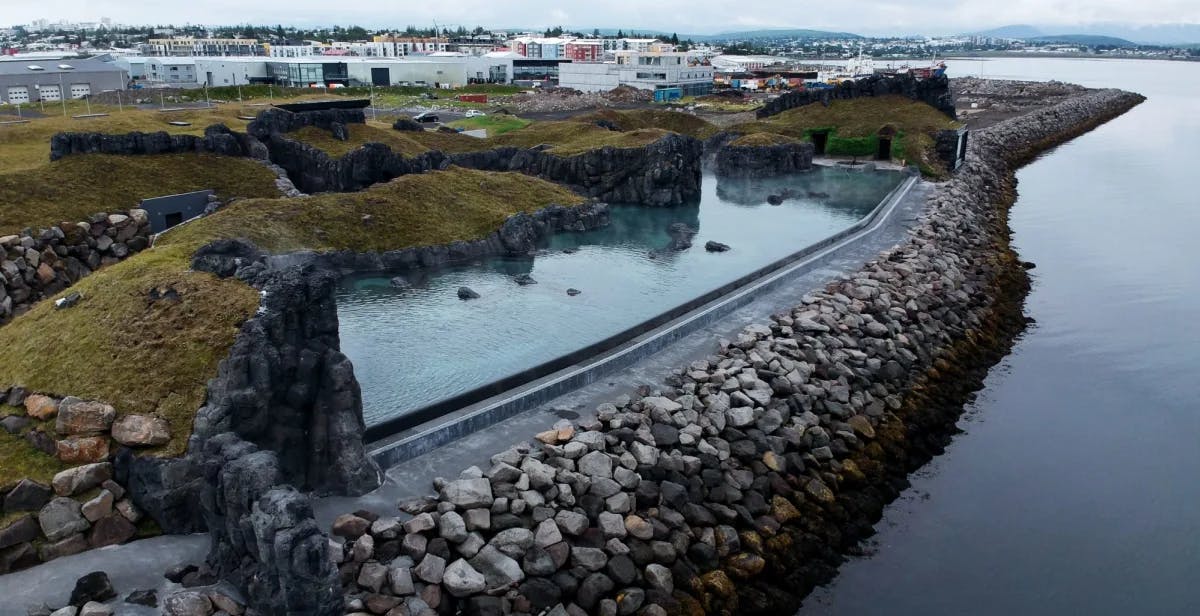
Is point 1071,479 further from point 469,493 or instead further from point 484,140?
point 484,140

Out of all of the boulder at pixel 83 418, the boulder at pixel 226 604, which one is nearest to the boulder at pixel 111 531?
the boulder at pixel 83 418

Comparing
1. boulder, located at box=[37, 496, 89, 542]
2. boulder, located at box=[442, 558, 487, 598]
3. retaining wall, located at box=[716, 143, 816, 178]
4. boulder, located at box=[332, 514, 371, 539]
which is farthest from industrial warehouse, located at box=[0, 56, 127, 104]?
boulder, located at box=[442, 558, 487, 598]

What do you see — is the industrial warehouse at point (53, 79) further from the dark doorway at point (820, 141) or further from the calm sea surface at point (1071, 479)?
the calm sea surface at point (1071, 479)

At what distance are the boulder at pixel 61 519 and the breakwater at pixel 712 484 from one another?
488 centimetres

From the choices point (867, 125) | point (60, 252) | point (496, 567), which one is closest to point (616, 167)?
point (867, 125)

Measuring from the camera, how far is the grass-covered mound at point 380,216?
1362 inches

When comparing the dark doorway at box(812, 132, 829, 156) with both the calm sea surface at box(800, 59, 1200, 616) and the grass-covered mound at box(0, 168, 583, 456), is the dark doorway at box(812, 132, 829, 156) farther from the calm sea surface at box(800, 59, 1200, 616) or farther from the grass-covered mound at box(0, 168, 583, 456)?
the grass-covered mound at box(0, 168, 583, 456)

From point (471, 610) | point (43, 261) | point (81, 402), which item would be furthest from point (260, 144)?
point (471, 610)

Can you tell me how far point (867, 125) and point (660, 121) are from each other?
19830 mm

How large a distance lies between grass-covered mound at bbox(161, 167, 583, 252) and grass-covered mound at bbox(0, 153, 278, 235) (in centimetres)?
445

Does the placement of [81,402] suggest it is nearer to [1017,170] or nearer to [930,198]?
[930,198]

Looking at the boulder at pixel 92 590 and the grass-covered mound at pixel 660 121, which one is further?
the grass-covered mound at pixel 660 121

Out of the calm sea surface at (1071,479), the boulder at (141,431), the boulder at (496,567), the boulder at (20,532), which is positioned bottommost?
the calm sea surface at (1071,479)

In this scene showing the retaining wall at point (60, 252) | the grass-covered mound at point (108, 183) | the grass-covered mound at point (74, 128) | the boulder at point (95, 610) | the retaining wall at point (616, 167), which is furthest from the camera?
the retaining wall at point (616, 167)
